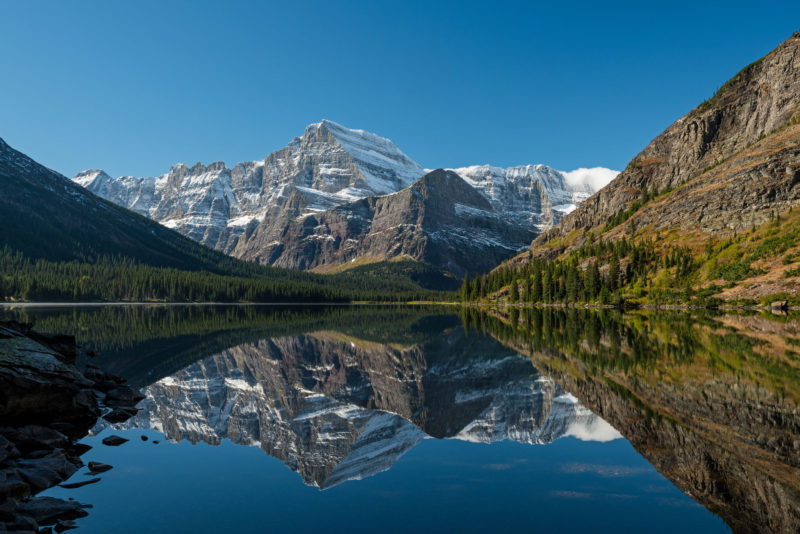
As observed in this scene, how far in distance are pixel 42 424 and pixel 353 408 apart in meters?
14.2

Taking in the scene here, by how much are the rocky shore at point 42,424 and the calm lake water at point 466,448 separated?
0.78 meters

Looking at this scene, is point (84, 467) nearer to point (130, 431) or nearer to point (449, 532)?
point (130, 431)

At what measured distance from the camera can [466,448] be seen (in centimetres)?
1812

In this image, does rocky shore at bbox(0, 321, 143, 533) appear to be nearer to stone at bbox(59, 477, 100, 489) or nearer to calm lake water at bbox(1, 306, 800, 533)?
stone at bbox(59, 477, 100, 489)

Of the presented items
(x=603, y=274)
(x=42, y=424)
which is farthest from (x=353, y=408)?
(x=603, y=274)

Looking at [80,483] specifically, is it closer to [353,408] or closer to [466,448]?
[466,448]

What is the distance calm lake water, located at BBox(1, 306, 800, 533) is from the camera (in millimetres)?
11680

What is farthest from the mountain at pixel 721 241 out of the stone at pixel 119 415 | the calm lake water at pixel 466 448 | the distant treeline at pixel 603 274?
the stone at pixel 119 415

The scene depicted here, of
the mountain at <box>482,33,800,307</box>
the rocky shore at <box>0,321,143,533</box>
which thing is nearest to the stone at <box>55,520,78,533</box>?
the rocky shore at <box>0,321,143,533</box>

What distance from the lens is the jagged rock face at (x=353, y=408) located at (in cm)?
1858

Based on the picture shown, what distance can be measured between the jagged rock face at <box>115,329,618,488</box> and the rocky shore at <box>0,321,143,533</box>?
91.5 inches

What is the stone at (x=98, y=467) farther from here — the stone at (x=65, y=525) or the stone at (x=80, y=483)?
the stone at (x=65, y=525)

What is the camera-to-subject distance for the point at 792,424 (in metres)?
16.5

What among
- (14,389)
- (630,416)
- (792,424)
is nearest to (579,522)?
(630,416)
